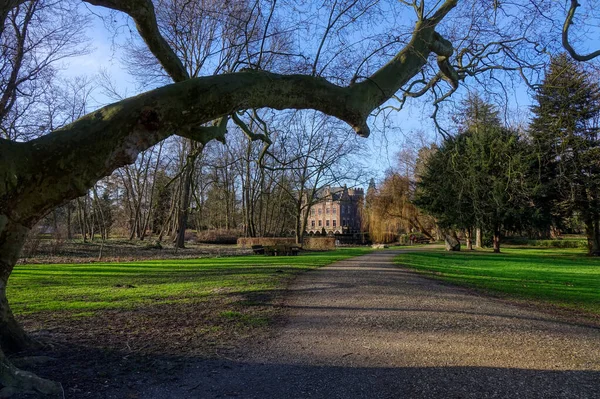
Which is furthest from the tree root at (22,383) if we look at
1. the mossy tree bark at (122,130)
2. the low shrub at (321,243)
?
the low shrub at (321,243)

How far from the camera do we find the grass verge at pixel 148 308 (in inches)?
205

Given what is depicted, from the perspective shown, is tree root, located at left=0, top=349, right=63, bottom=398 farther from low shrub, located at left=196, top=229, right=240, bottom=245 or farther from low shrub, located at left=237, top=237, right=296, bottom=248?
low shrub, located at left=196, top=229, right=240, bottom=245

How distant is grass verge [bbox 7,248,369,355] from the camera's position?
17.1 feet

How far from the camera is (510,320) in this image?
6.75 meters

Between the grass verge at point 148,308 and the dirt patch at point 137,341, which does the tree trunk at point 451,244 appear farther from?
the dirt patch at point 137,341

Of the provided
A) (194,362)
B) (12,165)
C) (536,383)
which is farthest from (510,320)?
(12,165)

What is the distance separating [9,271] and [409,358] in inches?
174

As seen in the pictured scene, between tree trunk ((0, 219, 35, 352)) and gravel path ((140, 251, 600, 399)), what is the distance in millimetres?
1917

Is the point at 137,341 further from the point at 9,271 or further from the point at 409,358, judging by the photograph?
the point at 409,358

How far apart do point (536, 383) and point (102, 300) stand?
7.33 meters

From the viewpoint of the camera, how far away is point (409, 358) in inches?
181

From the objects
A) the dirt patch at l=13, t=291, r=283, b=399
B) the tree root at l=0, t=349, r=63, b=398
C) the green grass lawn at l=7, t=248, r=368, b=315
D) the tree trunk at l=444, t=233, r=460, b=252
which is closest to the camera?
the tree root at l=0, t=349, r=63, b=398

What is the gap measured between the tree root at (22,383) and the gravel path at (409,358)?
759 millimetres

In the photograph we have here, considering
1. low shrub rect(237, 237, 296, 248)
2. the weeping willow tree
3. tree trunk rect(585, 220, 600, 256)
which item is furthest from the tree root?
the weeping willow tree
